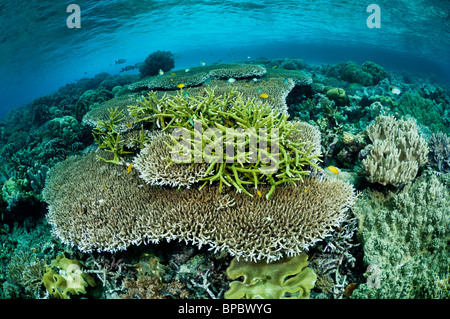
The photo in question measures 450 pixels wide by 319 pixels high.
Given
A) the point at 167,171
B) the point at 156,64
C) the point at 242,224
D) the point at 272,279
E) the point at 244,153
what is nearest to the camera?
the point at 272,279

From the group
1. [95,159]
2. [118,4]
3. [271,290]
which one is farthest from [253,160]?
[118,4]

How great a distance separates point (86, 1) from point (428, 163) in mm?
25458

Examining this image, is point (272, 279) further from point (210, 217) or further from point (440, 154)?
point (440, 154)

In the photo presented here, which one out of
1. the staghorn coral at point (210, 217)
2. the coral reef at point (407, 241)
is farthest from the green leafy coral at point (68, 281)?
the coral reef at point (407, 241)

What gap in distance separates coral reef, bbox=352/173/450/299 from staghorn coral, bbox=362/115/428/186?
9.8 inches

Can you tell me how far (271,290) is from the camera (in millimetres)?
2410

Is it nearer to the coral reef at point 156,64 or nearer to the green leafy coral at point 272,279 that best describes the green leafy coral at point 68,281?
the green leafy coral at point 272,279

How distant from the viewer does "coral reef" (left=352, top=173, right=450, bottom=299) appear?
234 centimetres

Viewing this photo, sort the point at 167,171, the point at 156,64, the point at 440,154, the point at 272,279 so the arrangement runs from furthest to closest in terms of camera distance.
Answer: the point at 156,64 < the point at 440,154 < the point at 167,171 < the point at 272,279

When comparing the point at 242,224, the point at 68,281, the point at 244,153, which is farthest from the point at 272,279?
the point at 68,281

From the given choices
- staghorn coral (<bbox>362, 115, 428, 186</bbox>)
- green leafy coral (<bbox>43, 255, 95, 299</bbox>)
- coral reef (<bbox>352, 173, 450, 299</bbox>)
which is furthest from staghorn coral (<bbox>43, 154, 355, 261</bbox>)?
staghorn coral (<bbox>362, 115, 428, 186</bbox>)

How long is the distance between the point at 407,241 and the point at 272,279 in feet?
6.30

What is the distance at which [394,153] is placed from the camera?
3.57 metres

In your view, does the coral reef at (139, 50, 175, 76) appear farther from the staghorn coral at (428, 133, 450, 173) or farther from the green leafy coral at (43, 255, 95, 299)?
the staghorn coral at (428, 133, 450, 173)
